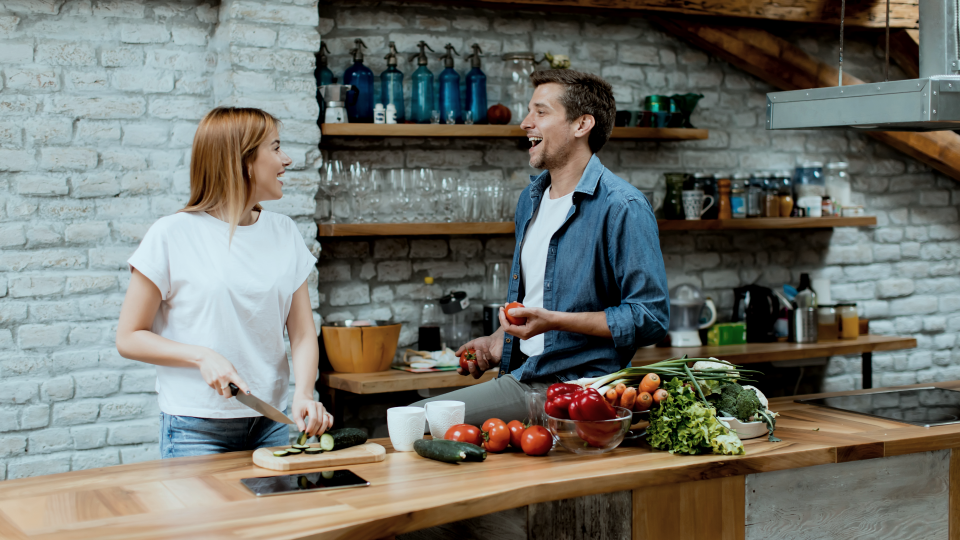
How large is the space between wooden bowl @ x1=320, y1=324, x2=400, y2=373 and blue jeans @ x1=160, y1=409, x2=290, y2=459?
1458 millimetres

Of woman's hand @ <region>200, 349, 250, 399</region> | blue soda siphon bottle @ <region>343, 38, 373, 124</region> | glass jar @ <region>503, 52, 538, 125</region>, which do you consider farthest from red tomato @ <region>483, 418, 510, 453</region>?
glass jar @ <region>503, 52, 538, 125</region>

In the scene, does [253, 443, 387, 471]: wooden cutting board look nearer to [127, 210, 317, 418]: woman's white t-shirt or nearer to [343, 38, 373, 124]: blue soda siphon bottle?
[127, 210, 317, 418]: woman's white t-shirt

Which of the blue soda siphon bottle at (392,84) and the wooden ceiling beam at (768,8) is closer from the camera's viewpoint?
the blue soda siphon bottle at (392,84)

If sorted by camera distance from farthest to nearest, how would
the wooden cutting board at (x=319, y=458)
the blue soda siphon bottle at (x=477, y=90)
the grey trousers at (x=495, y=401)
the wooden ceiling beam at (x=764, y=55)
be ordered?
the wooden ceiling beam at (x=764, y=55) → the blue soda siphon bottle at (x=477, y=90) → the grey trousers at (x=495, y=401) → the wooden cutting board at (x=319, y=458)

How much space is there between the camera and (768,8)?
15.5ft

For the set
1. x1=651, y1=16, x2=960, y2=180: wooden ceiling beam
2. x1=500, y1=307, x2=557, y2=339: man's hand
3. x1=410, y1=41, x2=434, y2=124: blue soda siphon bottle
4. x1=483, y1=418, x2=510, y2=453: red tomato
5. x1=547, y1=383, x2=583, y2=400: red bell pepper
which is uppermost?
x1=651, y1=16, x2=960, y2=180: wooden ceiling beam

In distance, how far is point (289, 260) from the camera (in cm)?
247

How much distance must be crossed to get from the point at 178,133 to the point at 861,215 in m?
3.77

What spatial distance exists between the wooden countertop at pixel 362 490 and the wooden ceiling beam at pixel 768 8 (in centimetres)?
272

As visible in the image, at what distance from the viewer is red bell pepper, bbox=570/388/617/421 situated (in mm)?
2062

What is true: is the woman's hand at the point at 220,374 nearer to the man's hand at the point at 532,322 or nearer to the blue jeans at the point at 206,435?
the blue jeans at the point at 206,435

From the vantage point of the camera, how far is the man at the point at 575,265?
2529mm

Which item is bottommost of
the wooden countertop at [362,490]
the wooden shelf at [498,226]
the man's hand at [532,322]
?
the wooden countertop at [362,490]

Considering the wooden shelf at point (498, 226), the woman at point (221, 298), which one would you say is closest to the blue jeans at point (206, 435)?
the woman at point (221, 298)
